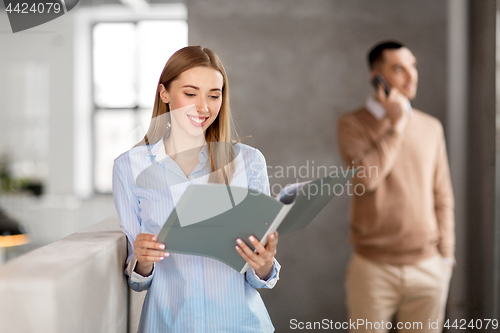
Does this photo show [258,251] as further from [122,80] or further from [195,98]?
[122,80]

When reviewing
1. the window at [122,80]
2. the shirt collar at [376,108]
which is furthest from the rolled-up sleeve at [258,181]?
the window at [122,80]

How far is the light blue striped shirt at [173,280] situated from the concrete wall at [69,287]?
63 mm

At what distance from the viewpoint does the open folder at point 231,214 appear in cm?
70

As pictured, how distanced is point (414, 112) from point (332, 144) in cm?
33

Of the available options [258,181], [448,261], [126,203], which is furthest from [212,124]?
[448,261]

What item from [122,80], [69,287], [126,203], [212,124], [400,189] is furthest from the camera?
[122,80]

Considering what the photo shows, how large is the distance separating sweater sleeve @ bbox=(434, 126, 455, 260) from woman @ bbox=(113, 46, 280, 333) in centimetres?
79

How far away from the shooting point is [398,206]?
1415mm

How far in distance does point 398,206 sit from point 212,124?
786 mm

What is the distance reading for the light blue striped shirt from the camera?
0.96 meters

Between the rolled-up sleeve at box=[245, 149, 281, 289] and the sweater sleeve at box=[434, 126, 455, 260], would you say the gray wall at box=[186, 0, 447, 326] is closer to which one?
the sweater sleeve at box=[434, 126, 455, 260]

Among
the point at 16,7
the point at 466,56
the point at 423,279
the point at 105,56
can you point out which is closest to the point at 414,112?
the point at 466,56

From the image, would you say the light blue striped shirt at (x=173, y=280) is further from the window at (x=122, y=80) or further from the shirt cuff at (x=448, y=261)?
the window at (x=122, y=80)

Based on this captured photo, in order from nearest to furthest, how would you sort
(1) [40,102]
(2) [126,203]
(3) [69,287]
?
(3) [69,287] < (2) [126,203] < (1) [40,102]
